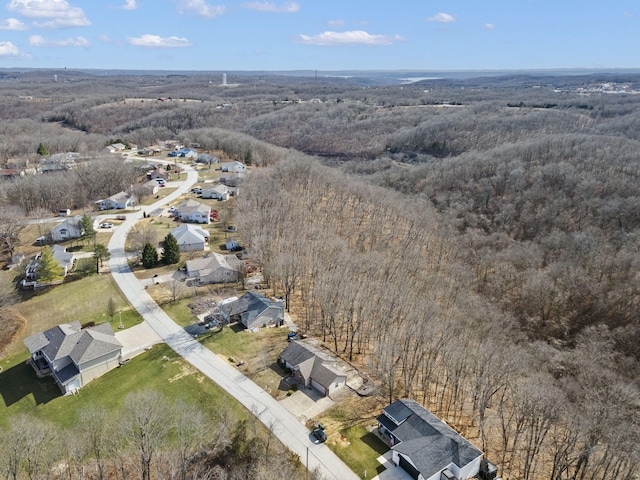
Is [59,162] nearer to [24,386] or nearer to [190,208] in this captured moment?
[190,208]

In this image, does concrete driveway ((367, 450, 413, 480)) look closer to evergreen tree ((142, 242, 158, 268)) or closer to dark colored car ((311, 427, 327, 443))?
dark colored car ((311, 427, 327, 443))

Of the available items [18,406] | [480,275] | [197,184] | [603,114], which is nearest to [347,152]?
[197,184]

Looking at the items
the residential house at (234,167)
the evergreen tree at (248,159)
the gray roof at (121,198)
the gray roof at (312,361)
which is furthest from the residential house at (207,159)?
the gray roof at (312,361)

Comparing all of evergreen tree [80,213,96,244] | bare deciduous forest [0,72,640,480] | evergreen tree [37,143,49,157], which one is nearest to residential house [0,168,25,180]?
bare deciduous forest [0,72,640,480]

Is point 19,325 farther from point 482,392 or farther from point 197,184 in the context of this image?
point 197,184

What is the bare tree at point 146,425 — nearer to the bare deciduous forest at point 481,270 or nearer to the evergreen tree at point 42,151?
the bare deciduous forest at point 481,270

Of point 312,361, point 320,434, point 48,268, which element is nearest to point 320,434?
point 320,434
